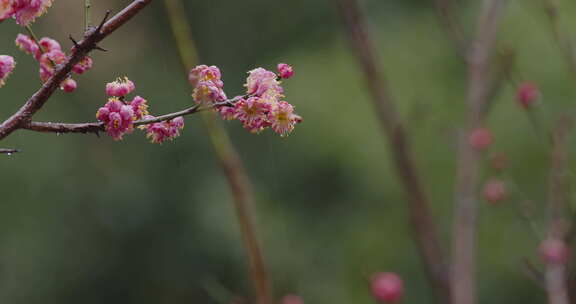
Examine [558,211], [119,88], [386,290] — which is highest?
[119,88]

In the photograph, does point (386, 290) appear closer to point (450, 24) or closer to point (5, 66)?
point (450, 24)

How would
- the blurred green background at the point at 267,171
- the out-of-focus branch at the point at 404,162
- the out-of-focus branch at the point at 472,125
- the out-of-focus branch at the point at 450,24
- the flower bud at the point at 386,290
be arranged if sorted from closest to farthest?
1. the out-of-focus branch at the point at 404,162
2. the out-of-focus branch at the point at 472,125
3. the out-of-focus branch at the point at 450,24
4. the flower bud at the point at 386,290
5. the blurred green background at the point at 267,171

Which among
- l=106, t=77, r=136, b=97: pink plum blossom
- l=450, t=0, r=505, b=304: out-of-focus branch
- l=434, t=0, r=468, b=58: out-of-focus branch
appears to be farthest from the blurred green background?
l=106, t=77, r=136, b=97: pink plum blossom

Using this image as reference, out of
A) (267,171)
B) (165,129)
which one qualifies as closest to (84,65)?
(165,129)

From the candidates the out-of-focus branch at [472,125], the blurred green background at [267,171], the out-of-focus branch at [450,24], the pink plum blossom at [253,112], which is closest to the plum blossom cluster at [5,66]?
the pink plum blossom at [253,112]

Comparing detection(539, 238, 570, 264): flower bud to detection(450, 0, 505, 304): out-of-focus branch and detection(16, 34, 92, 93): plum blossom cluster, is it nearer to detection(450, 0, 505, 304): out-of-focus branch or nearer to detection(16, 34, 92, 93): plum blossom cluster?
detection(450, 0, 505, 304): out-of-focus branch

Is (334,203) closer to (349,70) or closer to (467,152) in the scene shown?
(349,70)

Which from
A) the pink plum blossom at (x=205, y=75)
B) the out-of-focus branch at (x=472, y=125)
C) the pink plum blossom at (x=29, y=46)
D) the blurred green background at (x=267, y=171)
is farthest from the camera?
the blurred green background at (x=267, y=171)

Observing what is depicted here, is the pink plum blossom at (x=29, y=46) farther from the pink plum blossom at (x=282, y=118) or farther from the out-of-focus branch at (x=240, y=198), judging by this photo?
the pink plum blossom at (x=282, y=118)
